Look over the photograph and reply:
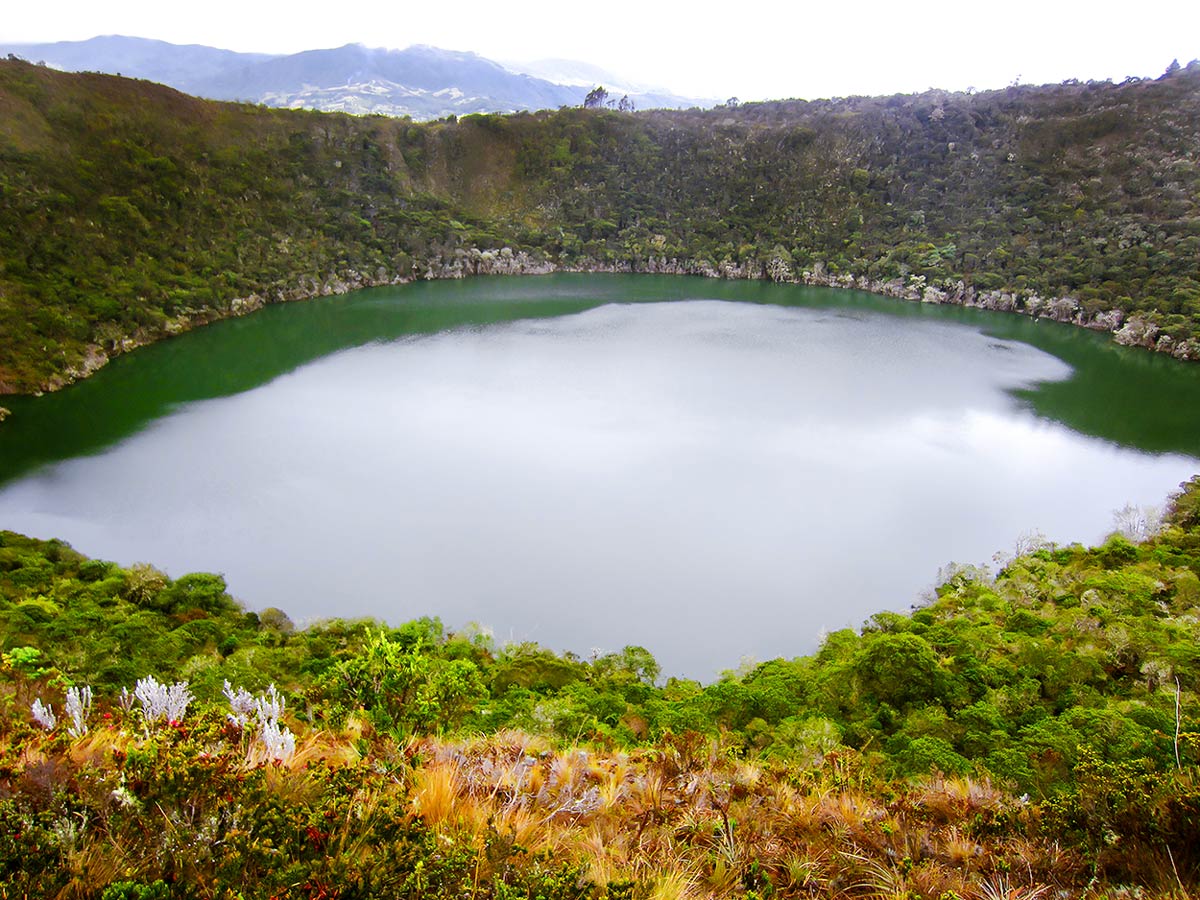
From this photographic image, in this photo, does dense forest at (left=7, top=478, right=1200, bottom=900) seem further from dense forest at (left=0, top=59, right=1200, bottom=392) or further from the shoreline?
dense forest at (left=0, top=59, right=1200, bottom=392)

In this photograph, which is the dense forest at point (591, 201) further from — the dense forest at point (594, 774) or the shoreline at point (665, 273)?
the dense forest at point (594, 774)

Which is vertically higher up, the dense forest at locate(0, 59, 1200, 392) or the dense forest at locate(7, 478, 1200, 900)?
the dense forest at locate(0, 59, 1200, 392)

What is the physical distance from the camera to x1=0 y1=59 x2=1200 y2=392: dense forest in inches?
1460

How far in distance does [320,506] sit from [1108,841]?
64.5 ft

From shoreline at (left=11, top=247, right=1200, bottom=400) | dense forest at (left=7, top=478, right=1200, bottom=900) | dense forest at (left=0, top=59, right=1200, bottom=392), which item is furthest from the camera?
dense forest at (left=0, top=59, right=1200, bottom=392)

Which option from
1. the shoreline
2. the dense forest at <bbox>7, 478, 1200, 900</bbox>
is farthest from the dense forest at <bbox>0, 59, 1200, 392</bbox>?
the dense forest at <bbox>7, 478, 1200, 900</bbox>

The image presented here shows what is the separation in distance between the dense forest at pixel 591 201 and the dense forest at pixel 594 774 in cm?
3035

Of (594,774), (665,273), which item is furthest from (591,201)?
(594,774)

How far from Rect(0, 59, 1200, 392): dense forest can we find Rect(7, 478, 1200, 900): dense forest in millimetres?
30352

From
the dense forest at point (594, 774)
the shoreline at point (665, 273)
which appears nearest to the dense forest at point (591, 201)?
the shoreline at point (665, 273)

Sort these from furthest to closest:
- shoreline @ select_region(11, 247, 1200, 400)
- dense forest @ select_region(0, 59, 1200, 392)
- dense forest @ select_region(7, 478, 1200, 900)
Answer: dense forest @ select_region(0, 59, 1200, 392) → shoreline @ select_region(11, 247, 1200, 400) → dense forest @ select_region(7, 478, 1200, 900)

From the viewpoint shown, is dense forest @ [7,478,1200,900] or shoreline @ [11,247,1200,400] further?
shoreline @ [11,247,1200,400]

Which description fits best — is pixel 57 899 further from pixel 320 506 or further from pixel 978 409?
pixel 978 409

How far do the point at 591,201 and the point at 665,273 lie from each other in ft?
39.8
